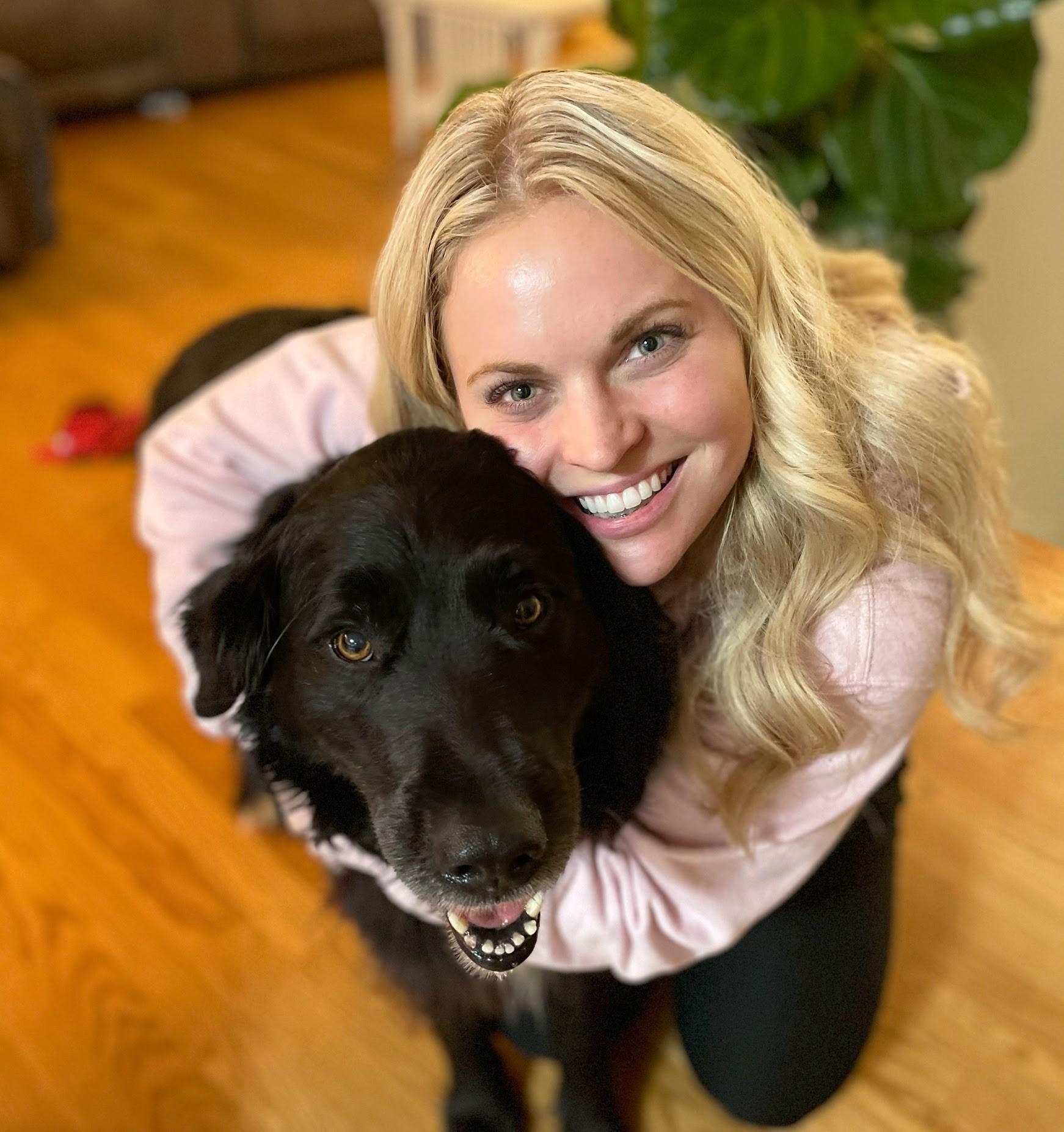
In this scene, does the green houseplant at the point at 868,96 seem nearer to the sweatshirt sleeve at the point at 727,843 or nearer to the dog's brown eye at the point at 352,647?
the sweatshirt sleeve at the point at 727,843

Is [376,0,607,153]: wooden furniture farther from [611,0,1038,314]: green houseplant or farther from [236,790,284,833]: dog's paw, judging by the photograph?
[236,790,284,833]: dog's paw

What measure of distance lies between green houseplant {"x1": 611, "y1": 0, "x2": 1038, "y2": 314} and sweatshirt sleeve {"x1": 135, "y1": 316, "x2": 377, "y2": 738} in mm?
798

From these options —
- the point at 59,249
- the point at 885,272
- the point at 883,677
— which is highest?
the point at 885,272

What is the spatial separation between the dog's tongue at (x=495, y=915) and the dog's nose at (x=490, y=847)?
98 mm

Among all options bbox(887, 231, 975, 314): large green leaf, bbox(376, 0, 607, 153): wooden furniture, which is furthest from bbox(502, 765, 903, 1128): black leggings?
bbox(376, 0, 607, 153): wooden furniture

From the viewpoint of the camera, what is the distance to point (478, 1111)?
1397 millimetres

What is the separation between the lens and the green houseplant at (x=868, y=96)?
1.86 meters

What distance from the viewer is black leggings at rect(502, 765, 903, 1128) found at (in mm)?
1386

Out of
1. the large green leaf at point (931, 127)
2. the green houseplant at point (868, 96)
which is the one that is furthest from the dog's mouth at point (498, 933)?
the large green leaf at point (931, 127)

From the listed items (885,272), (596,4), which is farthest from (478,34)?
(885,272)

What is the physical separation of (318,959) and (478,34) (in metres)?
3.69

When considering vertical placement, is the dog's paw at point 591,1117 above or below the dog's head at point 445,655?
below

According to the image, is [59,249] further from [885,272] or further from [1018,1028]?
[1018,1028]

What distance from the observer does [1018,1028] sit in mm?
1500
